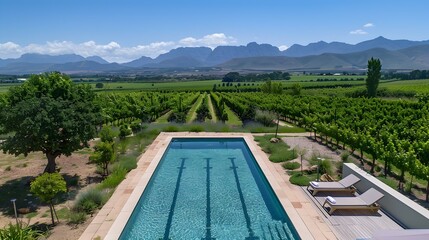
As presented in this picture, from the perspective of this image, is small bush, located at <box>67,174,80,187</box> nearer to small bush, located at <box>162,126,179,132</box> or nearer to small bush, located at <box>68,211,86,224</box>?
small bush, located at <box>68,211,86,224</box>

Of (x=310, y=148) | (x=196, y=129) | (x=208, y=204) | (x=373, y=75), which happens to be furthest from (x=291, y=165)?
(x=373, y=75)

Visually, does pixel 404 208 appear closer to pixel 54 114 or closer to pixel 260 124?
pixel 54 114

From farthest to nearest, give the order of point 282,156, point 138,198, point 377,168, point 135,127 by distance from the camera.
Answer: point 135,127
point 282,156
point 377,168
point 138,198

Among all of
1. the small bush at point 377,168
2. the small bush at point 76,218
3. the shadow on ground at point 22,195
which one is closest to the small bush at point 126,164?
the shadow on ground at point 22,195

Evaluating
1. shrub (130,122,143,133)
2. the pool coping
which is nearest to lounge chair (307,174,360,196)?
the pool coping

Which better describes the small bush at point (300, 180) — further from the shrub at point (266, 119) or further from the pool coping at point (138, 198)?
the shrub at point (266, 119)

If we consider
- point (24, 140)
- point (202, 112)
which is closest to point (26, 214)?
point (24, 140)

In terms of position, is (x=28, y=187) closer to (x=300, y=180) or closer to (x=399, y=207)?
(x=300, y=180)
